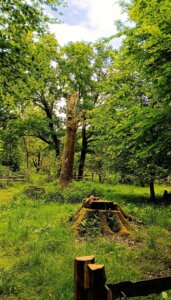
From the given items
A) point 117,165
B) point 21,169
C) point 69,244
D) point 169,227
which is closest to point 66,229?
point 69,244

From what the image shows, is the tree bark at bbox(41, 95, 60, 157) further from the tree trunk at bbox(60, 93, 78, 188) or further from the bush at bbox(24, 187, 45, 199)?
the bush at bbox(24, 187, 45, 199)

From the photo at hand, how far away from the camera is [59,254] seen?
21.9 feet

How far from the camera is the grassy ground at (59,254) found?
514 centimetres

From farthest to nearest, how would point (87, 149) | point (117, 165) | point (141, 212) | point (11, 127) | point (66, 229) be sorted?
point (87, 149)
point (11, 127)
point (117, 165)
point (141, 212)
point (66, 229)

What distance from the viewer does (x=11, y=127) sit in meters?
26.0

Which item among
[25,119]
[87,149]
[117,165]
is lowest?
[117,165]

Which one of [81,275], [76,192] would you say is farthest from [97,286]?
[76,192]

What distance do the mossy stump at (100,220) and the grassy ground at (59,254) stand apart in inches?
13.3

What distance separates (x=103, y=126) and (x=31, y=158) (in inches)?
1367

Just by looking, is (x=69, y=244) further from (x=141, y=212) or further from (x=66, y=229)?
(x=141, y=212)

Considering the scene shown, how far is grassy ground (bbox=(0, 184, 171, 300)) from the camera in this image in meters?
5.14

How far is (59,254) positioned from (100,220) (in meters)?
2.37

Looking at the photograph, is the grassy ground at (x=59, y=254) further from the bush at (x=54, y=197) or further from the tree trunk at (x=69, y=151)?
the tree trunk at (x=69, y=151)

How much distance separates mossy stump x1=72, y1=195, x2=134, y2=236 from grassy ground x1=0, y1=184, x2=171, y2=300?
34cm
